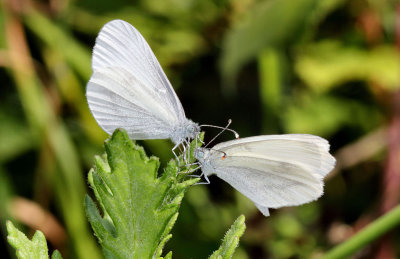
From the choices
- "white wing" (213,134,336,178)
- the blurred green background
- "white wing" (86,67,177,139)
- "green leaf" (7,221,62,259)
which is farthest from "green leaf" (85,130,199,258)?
the blurred green background

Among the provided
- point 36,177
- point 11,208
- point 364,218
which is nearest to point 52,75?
point 36,177

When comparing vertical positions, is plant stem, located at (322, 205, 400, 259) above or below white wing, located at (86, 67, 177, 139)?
below

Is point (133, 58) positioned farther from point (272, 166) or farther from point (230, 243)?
point (230, 243)

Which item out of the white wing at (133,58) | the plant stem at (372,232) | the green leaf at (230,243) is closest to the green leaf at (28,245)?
the green leaf at (230,243)

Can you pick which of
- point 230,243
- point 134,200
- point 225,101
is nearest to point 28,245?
point 134,200

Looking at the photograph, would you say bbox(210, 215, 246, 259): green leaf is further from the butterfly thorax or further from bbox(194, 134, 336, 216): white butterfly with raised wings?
the butterfly thorax

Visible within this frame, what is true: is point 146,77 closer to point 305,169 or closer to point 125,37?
point 125,37
